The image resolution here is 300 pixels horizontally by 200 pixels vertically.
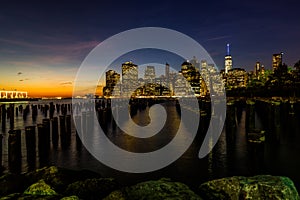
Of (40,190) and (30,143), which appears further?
(30,143)

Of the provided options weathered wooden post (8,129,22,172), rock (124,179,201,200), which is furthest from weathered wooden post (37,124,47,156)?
rock (124,179,201,200)

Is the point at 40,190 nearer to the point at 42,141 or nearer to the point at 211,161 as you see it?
the point at 211,161

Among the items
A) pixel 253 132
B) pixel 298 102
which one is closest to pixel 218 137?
pixel 253 132

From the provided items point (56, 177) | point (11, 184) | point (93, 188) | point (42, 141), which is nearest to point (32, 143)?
point (42, 141)

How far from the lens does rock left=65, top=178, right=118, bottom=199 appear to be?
7281 millimetres

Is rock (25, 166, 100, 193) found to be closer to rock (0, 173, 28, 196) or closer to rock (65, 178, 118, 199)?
rock (0, 173, 28, 196)

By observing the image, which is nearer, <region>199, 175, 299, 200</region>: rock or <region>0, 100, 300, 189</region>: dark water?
<region>199, 175, 299, 200</region>: rock

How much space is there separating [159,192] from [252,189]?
242 centimetres

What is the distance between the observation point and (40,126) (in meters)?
16.2

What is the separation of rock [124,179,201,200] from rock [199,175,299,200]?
35.3 inches

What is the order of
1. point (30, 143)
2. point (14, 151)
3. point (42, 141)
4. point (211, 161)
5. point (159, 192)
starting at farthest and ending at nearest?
point (42, 141) → point (30, 143) → point (211, 161) → point (14, 151) → point (159, 192)

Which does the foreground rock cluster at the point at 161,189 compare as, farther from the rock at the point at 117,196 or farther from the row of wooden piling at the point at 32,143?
the row of wooden piling at the point at 32,143

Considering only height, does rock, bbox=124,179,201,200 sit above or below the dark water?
above

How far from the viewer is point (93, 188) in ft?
24.4
